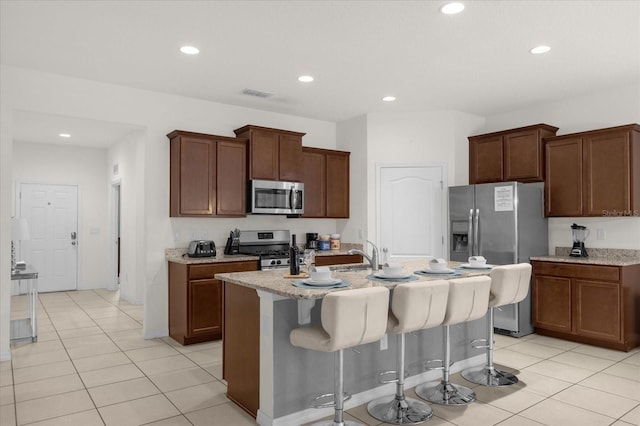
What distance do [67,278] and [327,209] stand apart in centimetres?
521

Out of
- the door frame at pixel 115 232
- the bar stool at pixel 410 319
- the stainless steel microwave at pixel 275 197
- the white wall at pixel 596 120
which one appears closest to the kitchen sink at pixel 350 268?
the bar stool at pixel 410 319

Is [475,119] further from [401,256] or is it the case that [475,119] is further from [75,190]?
[75,190]

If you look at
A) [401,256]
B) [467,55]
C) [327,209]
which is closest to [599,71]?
[467,55]

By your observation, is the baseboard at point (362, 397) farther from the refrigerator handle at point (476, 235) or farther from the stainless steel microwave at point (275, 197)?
the stainless steel microwave at point (275, 197)

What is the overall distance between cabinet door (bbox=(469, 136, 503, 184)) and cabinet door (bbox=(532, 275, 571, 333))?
1407 millimetres

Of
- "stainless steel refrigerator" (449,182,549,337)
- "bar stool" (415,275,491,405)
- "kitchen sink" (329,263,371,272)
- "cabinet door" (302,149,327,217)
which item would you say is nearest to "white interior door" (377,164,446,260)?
"stainless steel refrigerator" (449,182,549,337)

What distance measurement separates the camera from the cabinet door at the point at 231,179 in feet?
16.9

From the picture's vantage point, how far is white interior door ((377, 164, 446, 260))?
5832mm

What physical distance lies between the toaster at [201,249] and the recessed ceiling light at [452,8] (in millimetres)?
3357

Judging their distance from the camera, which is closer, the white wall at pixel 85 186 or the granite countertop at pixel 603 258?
the granite countertop at pixel 603 258

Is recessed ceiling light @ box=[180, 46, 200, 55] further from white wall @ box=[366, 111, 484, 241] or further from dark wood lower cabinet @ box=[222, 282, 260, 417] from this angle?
white wall @ box=[366, 111, 484, 241]

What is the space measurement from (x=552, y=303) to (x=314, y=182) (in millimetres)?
3246

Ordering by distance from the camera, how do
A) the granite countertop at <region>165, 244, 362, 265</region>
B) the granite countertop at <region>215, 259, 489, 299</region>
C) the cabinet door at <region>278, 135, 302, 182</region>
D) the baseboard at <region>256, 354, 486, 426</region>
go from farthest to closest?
1. the cabinet door at <region>278, 135, 302, 182</region>
2. the granite countertop at <region>165, 244, 362, 265</region>
3. the baseboard at <region>256, 354, 486, 426</region>
4. the granite countertop at <region>215, 259, 489, 299</region>

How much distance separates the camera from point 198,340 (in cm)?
469
